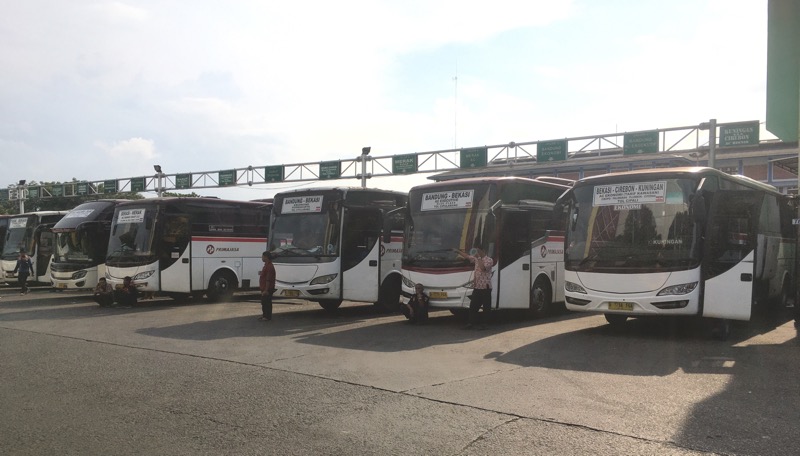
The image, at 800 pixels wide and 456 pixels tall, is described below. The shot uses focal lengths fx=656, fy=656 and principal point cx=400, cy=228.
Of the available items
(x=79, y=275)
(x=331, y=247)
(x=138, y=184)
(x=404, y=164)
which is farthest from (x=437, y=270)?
(x=138, y=184)

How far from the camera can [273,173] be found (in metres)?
40.8

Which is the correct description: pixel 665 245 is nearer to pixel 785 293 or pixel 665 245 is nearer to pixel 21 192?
pixel 785 293

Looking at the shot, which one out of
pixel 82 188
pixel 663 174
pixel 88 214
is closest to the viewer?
pixel 663 174

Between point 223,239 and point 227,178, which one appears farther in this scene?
point 227,178

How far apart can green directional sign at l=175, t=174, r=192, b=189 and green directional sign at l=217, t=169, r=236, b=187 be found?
3228 millimetres

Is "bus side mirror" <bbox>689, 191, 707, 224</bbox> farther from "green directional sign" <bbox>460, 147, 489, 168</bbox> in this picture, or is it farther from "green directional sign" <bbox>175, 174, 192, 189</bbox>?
"green directional sign" <bbox>175, 174, 192, 189</bbox>

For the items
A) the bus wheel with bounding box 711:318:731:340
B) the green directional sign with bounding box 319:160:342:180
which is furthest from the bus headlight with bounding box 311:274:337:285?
the green directional sign with bounding box 319:160:342:180

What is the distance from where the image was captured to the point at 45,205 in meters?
61.6

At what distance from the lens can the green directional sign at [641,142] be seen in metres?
28.2

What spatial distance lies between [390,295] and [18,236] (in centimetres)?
1980

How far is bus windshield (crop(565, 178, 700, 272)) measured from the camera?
36.6 feet

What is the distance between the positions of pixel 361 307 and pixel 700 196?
34.5 ft

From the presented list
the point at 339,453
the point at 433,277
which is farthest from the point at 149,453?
the point at 433,277

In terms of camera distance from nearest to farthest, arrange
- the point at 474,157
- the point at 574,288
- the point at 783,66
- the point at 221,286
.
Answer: the point at 574,288 → the point at 783,66 → the point at 221,286 → the point at 474,157
